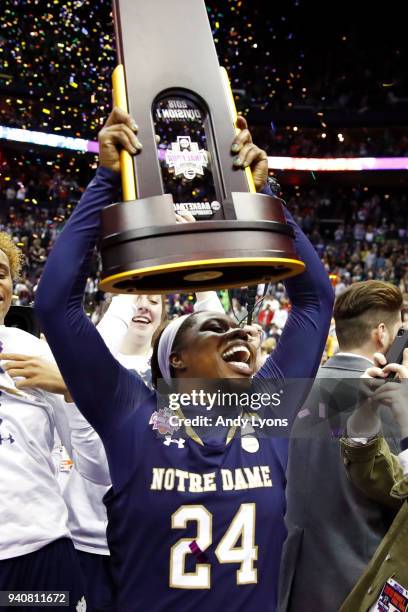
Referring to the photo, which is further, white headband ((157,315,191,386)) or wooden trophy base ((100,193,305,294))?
white headband ((157,315,191,386))

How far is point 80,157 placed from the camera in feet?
77.1

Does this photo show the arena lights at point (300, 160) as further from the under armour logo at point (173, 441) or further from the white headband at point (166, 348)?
the under armour logo at point (173, 441)

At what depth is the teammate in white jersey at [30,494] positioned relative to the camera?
6.92 feet

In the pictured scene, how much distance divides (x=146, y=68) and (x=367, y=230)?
20732mm

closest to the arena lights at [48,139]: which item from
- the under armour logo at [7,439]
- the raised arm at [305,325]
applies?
the under armour logo at [7,439]

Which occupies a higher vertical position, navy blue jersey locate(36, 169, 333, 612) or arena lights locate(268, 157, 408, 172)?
arena lights locate(268, 157, 408, 172)

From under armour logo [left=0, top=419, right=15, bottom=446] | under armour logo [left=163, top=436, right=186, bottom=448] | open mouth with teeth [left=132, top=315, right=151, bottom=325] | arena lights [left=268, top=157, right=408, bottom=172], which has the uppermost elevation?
arena lights [left=268, top=157, right=408, bottom=172]

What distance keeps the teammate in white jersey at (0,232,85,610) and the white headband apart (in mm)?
529

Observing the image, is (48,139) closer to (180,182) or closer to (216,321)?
(216,321)

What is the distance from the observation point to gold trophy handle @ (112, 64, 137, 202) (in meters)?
1.27

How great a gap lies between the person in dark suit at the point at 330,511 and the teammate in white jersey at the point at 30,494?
660 mm

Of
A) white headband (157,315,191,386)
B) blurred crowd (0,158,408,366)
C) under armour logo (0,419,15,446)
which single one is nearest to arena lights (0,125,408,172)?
blurred crowd (0,158,408,366)

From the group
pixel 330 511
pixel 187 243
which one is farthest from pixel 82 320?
pixel 330 511

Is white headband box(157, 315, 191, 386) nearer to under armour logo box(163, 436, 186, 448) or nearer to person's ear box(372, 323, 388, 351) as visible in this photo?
under armour logo box(163, 436, 186, 448)
